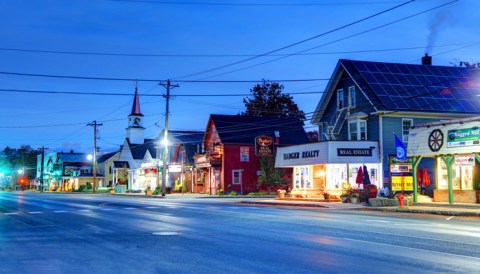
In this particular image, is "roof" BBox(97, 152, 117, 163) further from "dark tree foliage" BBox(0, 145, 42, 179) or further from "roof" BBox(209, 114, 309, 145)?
"roof" BBox(209, 114, 309, 145)

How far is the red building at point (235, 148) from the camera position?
61812 millimetres

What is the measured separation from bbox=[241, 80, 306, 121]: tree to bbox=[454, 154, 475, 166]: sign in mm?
54832

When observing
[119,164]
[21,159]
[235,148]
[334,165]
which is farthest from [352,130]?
[21,159]

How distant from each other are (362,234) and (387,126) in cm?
2687

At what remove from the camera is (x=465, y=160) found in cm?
2877

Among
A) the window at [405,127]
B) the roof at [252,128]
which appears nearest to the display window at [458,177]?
the window at [405,127]

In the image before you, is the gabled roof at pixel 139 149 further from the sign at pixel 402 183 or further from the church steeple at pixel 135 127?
the sign at pixel 402 183

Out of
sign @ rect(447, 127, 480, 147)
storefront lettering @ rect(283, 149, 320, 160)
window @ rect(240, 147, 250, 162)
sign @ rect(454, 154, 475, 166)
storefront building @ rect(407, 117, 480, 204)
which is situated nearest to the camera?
sign @ rect(447, 127, 480, 147)

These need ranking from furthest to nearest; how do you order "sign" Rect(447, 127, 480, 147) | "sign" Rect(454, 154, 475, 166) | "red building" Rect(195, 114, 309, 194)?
"red building" Rect(195, 114, 309, 194) < "sign" Rect(454, 154, 475, 166) < "sign" Rect(447, 127, 480, 147)

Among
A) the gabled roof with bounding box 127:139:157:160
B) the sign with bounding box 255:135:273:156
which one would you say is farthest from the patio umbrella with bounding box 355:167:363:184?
the gabled roof with bounding box 127:139:157:160

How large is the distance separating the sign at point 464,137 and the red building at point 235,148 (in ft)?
101

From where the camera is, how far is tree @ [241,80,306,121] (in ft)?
277

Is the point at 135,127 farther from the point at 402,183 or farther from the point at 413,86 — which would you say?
the point at 402,183

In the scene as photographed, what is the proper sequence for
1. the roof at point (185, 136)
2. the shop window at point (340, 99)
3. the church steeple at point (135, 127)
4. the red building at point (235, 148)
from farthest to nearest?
1. the church steeple at point (135, 127)
2. the roof at point (185, 136)
3. the red building at point (235, 148)
4. the shop window at point (340, 99)
